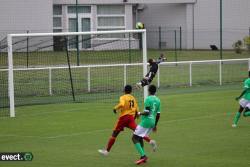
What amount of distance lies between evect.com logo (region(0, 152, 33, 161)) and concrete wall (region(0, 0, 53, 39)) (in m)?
31.7

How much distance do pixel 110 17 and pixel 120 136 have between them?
36331mm

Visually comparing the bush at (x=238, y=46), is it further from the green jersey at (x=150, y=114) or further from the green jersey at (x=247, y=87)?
the green jersey at (x=150, y=114)

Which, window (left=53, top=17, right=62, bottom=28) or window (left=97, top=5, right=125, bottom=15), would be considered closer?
window (left=53, top=17, right=62, bottom=28)

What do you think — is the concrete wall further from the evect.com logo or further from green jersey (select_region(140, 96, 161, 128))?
green jersey (select_region(140, 96, 161, 128))

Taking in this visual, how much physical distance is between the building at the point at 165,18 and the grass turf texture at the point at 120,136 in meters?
25.4

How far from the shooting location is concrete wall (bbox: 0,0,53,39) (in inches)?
1960

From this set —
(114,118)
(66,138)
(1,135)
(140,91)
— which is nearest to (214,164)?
(66,138)

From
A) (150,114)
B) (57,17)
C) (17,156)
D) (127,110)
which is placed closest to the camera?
(17,156)

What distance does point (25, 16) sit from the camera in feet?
168

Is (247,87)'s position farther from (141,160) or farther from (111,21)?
(111,21)

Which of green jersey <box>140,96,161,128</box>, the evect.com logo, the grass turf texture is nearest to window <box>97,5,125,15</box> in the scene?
the grass turf texture

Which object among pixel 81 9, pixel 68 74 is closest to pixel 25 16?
pixel 81 9

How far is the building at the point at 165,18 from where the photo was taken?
55.3m

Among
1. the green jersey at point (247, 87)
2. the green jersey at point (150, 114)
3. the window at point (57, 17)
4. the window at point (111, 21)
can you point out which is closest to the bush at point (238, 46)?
the window at point (111, 21)
